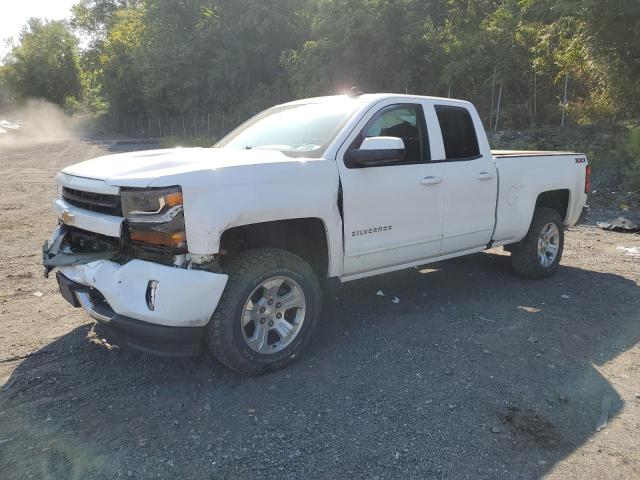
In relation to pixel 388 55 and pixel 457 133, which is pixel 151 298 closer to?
pixel 457 133

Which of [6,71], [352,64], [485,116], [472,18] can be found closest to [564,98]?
[485,116]

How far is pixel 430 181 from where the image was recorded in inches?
180

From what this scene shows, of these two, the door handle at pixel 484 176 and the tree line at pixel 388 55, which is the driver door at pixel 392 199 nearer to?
the door handle at pixel 484 176

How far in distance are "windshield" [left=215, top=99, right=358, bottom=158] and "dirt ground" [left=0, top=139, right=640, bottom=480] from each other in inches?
62.8

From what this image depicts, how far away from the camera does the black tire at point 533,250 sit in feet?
19.5

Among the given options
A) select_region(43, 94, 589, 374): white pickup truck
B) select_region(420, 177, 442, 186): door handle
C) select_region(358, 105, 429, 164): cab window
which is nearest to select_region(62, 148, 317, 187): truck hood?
select_region(43, 94, 589, 374): white pickup truck

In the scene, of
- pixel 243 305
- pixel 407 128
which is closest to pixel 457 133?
pixel 407 128

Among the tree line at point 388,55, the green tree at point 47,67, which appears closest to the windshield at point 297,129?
the tree line at point 388,55

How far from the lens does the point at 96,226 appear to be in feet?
11.4

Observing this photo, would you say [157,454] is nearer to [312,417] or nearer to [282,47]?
[312,417]

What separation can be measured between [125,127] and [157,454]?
4970cm

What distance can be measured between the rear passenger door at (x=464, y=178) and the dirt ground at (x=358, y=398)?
0.74 metres

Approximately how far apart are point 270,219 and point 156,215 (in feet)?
2.44

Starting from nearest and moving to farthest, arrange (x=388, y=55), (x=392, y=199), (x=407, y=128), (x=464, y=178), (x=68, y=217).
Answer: (x=68, y=217) → (x=392, y=199) → (x=407, y=128) → (x=464, y=178) → (x=388, y=55)
